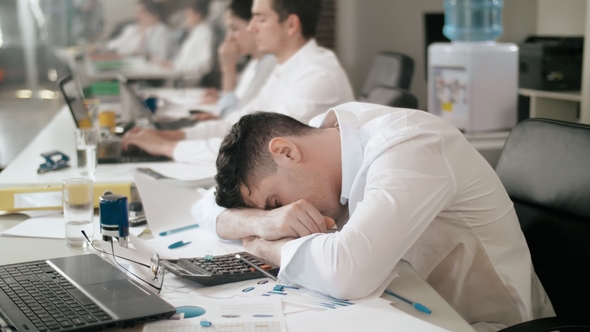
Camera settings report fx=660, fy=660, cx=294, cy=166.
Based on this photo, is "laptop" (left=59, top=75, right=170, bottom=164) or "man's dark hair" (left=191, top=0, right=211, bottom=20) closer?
"laptop" (left=59, top=75, right=170, bottom=164)

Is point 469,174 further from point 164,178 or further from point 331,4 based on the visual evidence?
point 331,4

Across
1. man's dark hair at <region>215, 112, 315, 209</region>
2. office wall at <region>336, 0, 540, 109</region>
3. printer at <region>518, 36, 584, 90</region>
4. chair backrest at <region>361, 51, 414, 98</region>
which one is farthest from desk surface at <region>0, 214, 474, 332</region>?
office wall at <region>336, 0, 540, 109</region>

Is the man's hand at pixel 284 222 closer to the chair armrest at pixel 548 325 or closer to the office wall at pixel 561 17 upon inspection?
the chair armrest at pixel 548 325

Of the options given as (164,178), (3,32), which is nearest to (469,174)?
(164,178)

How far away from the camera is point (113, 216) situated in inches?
58.2

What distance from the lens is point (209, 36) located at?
7941mm

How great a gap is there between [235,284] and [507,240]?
1.87 ft

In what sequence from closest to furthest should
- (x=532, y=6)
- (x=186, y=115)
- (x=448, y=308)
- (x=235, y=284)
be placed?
1. (x=448, y=308)
2. (x=235, y=284)
3. (x=186, y=115)
4. (x=532, y=6)

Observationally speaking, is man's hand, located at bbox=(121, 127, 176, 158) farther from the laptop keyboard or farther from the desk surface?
the laptop keyboard

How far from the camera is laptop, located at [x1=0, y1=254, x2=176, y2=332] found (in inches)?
40.3

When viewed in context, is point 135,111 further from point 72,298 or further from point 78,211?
point 72,298

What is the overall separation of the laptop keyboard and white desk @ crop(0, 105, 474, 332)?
10 centimetres

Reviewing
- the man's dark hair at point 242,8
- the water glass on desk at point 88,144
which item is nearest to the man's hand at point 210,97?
the man's dark hair at point 242,8

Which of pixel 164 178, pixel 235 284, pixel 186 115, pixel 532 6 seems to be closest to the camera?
pixel 235 284
